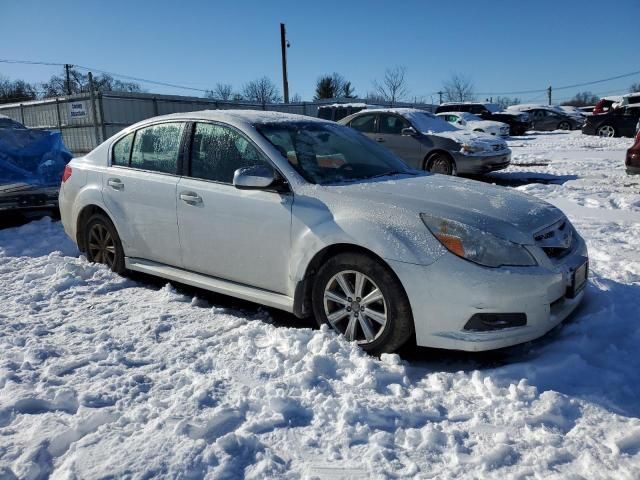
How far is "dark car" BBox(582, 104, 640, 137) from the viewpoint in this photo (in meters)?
20.9

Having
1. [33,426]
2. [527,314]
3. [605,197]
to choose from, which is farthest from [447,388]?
[605,197]

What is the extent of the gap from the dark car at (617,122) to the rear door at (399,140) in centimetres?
1400

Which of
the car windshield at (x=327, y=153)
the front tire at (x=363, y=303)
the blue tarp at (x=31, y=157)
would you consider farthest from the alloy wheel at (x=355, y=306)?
the blue tarp at (x=31, y=157)

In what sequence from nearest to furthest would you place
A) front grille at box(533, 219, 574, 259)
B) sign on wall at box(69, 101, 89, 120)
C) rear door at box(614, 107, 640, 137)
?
front grille at box(533, 219, 574, 259) → sign on wall at box(69, 101, 89, 120) → rear door at box(614, 107, 640, 137)

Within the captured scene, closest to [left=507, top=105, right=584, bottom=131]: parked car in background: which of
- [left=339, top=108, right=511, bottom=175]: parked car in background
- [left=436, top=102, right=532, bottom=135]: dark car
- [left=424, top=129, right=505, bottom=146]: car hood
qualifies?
[left=436, top=102, right=532, bottom=135]: dark car

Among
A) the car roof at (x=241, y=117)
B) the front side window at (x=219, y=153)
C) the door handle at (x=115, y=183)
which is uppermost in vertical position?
the car roof at (x=241, y=117)

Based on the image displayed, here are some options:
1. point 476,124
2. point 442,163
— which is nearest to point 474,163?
point 442,163

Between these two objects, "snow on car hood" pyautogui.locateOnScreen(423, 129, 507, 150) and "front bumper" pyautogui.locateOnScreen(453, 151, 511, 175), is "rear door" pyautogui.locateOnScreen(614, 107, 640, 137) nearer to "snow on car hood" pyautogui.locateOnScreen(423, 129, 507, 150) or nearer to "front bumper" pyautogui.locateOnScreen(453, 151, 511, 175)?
"snow on car hood" pyautogui.locateOnScreen(423, 129, 507, 150)

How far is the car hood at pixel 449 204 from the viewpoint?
3.19 meters

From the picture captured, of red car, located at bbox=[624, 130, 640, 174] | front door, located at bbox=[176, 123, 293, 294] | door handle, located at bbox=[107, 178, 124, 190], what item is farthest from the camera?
red car, located at bbox=[624, 130, 640, 174]

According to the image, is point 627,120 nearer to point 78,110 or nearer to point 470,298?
point 78,110

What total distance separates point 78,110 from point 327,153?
14338mm

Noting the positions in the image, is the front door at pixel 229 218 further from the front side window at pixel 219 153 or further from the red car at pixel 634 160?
the red car at pixel 634 160

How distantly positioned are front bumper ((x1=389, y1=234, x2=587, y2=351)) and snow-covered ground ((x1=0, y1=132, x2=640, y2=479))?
0.19 meters
